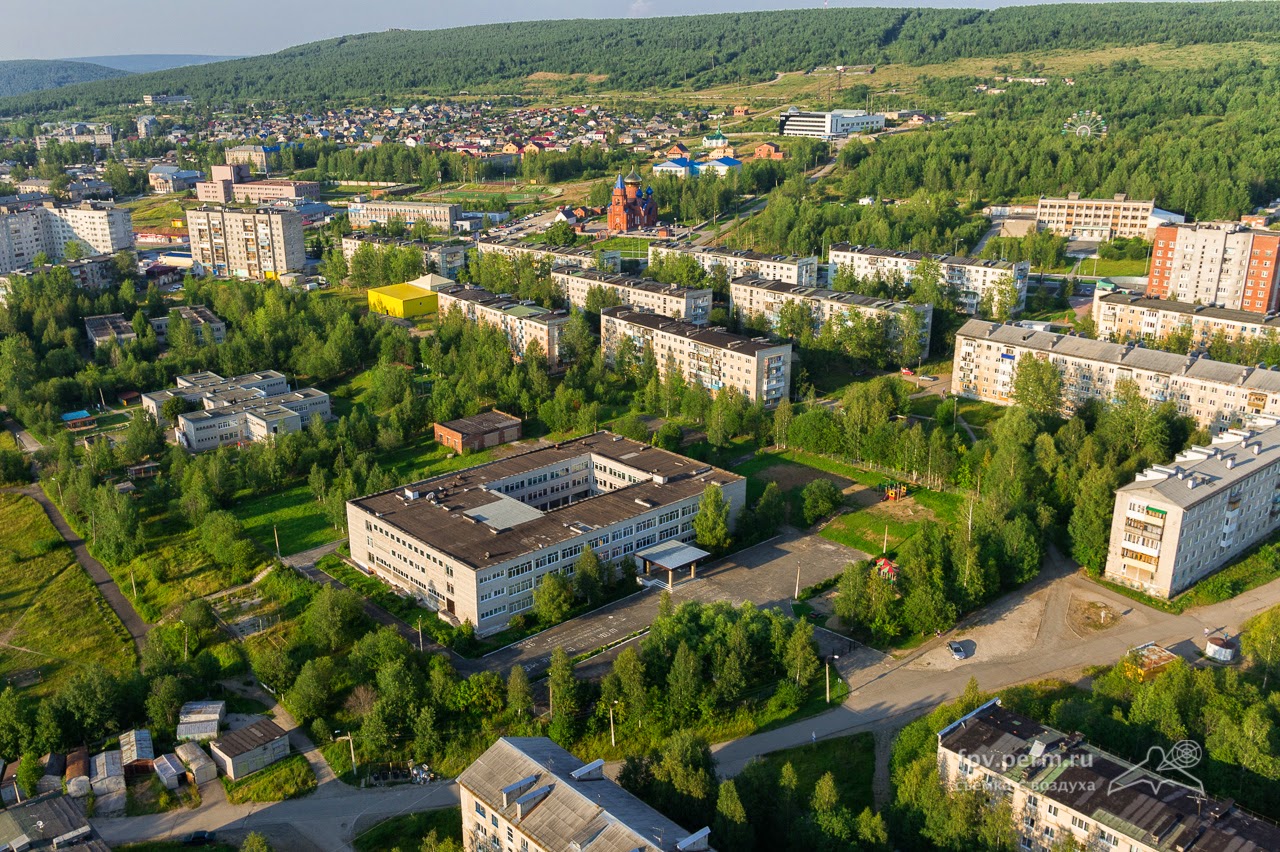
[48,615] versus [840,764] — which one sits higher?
[840,764]

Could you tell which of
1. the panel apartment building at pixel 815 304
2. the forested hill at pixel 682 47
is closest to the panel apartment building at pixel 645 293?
the panel apartment building at pixel 815 304

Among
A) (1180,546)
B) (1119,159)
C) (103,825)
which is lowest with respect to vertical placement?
(103,825)

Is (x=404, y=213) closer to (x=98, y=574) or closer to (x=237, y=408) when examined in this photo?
(x=237, y=408)

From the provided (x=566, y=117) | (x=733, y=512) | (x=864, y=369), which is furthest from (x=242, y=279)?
(x=566, y=117)

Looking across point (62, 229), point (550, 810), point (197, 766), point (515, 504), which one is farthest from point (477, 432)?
point (62, 229)

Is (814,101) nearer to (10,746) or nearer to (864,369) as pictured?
(864,369)
